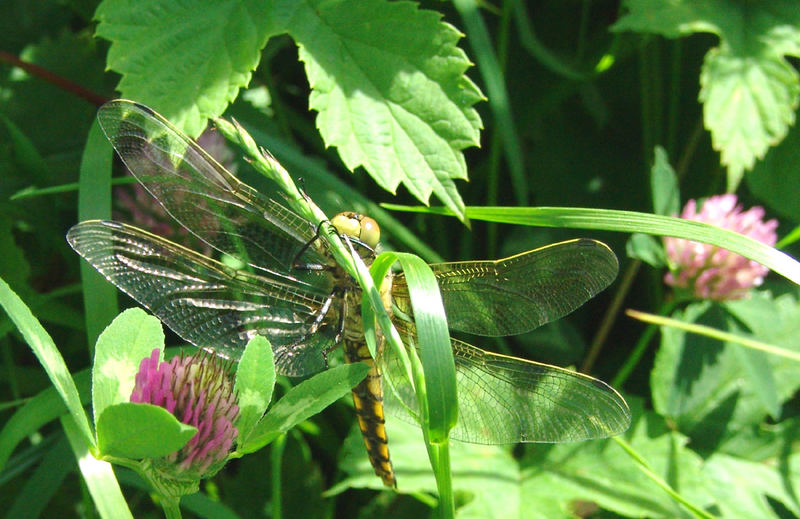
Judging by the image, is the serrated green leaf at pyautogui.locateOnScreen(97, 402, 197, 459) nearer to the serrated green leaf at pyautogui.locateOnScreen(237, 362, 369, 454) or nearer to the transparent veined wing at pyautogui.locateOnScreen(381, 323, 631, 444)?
the serrated green leaf at pyautogui.locateOnScreen(237, 362, 369, 454)

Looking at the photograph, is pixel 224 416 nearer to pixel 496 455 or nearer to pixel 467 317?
pixel 467 317

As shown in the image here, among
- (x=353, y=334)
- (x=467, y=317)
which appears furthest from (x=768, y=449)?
(x=353, y=334)

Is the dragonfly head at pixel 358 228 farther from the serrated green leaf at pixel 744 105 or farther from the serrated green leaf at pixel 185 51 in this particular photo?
the serrated green leaf at pixel 744 105

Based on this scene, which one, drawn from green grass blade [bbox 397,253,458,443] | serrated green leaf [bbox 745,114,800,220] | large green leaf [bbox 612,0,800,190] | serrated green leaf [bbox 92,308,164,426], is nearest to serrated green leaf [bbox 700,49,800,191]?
large green leaf [bbox 612,0,800,190]

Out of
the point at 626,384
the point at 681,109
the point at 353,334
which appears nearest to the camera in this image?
the point at 353,334

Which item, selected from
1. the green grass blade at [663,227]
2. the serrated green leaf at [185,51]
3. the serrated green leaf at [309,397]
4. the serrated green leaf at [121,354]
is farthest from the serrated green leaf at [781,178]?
the serrated green leaf at [121,354]
